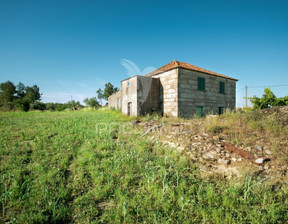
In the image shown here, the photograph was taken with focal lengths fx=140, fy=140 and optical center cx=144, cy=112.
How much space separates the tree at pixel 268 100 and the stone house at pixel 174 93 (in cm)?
316

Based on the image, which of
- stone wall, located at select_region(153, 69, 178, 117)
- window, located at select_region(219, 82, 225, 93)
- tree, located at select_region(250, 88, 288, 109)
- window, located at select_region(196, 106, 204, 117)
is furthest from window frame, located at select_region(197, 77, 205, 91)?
tree, located at select_region(250, 88, 288, 109)

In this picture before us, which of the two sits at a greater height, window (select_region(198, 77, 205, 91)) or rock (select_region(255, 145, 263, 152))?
window (select_region(198, 77, 205, 91))

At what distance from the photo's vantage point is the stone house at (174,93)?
1192 centimetres

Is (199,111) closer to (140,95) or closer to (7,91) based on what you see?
(140,95)

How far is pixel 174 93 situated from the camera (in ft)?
38.9

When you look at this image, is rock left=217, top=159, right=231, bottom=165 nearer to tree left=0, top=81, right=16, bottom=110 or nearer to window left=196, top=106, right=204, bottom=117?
window left=196, top=106, right=204, bottom=117

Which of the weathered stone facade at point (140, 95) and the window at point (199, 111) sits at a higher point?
the weathered stone facade at point (140, 95)

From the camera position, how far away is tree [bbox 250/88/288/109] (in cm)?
1241

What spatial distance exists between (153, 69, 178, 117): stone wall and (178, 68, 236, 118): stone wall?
0.36 metres

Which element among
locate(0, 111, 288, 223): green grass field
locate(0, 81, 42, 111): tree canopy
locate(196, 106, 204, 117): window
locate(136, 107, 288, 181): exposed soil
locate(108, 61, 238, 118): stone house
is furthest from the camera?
locate(0, 81, 42, 111): tree canopy

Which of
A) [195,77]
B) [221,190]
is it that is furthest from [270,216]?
[195,77]

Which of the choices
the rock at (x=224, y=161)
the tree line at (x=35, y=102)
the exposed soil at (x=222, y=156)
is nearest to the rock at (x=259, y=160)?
the exposed soil at (x=222, y=156)

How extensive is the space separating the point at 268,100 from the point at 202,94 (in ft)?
19.4

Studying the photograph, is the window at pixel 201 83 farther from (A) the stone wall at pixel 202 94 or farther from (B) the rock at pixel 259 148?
(B) the rock at pixel 259 148
